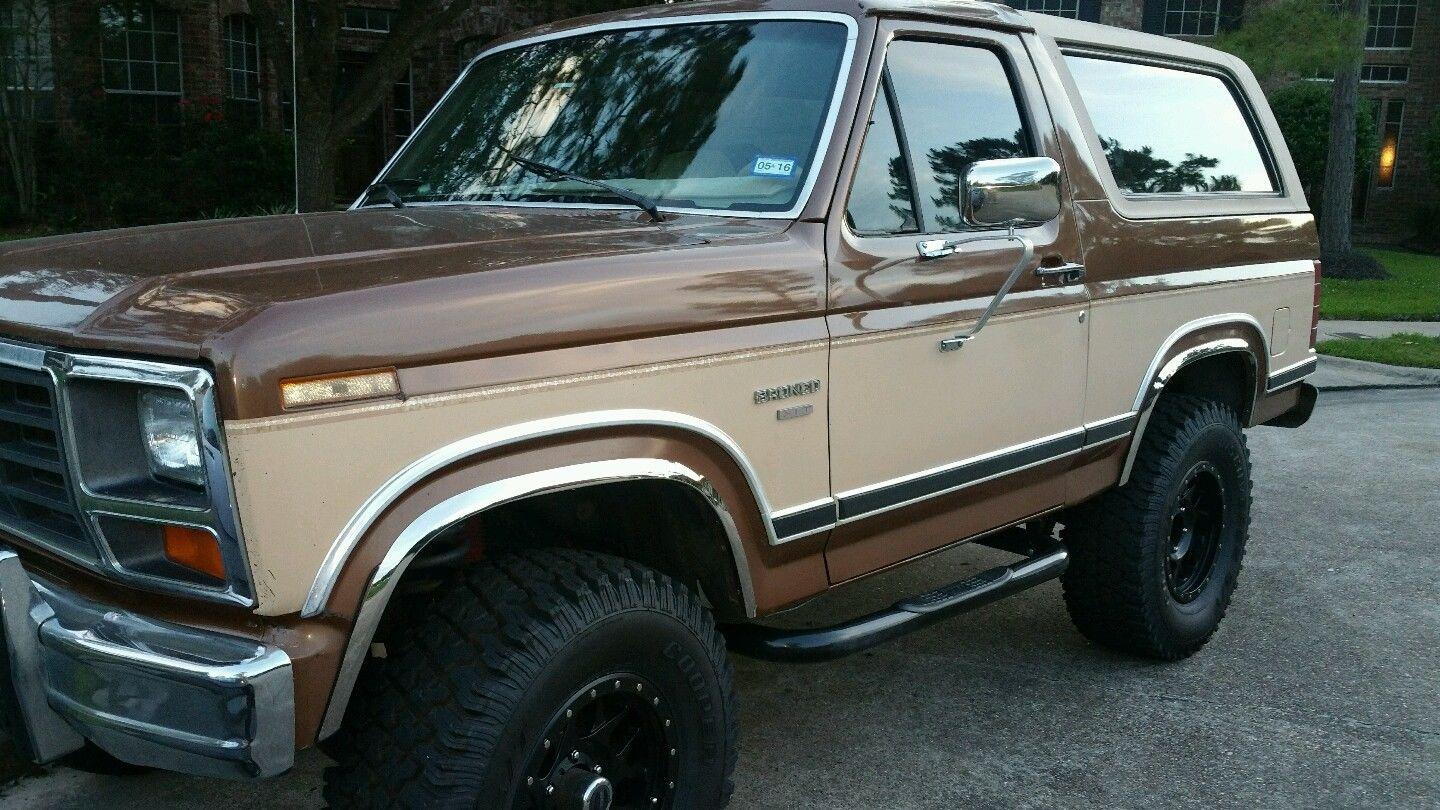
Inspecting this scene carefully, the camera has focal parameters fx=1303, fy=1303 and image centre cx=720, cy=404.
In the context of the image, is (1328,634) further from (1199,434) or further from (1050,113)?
(1050,113)

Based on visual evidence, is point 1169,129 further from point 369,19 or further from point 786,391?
point 369,19

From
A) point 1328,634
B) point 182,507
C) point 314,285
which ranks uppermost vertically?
point 314,285

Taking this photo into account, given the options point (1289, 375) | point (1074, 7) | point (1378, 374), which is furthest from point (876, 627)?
point (1074, 7)

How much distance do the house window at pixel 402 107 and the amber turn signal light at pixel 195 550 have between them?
64.0ft

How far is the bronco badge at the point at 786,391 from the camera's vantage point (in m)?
2.87

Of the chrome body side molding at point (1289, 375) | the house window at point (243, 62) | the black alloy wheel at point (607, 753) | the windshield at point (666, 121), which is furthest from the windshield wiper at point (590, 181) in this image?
the house window at point (243, 62)

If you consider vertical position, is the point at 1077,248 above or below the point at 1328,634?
above

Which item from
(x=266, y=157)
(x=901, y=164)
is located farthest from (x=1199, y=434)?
(x=266, y=157)

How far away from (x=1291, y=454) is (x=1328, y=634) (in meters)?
3.28

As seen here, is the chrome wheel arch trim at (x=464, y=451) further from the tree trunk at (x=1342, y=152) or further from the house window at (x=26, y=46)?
the tree trunk at (x=1342, y=152)

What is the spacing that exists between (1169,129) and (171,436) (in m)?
3.60

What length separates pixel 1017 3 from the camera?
27.2m

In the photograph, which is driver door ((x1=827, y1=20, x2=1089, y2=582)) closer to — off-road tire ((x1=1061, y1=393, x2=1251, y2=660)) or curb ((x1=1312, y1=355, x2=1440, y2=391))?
off-road tire ((x1=1061, y1=393, x2=1251, y2=660))

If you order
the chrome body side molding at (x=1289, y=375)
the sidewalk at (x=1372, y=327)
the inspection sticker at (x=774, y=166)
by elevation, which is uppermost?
the inspection sticker at (x=774, y=166)
